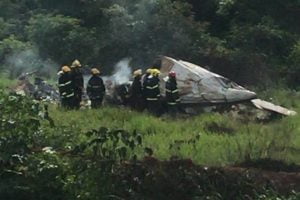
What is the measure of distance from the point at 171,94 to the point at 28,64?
921 centimetres

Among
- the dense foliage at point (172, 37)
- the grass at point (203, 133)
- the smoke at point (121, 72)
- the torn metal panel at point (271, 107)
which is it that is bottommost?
the torn metal panel at point (271, 107)

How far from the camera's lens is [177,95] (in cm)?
1920

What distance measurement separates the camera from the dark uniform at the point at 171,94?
18.9m

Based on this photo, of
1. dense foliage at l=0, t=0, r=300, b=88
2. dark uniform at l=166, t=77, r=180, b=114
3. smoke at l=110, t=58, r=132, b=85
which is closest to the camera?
dark uniform at l=166, t=77, r=180, b=114

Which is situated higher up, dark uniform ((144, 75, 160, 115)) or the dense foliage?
the dense foliage

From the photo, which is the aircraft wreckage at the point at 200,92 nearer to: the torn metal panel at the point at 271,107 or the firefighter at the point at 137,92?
the torn metal panel at the point at 271,107

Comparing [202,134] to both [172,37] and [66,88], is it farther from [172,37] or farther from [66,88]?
[172,37]

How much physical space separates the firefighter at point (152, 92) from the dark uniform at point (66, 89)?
1.88 metres

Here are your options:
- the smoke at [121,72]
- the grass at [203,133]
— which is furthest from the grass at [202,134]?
the smoke at [121,72]

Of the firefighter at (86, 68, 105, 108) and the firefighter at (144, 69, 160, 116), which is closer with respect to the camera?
the firefighter at (144, 69, 160, 116)

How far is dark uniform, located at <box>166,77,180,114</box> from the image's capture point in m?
18.9

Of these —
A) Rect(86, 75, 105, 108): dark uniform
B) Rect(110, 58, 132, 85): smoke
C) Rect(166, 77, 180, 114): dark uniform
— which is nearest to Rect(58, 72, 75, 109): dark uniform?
Rect(86, 75, 105, 108): dark uniform

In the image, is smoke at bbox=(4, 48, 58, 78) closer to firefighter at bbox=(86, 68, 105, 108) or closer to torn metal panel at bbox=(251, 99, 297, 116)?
firefighter at bbox=(86, 68, 105, 108)

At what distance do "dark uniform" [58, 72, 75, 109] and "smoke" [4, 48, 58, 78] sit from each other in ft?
21.4
